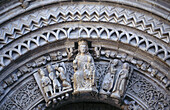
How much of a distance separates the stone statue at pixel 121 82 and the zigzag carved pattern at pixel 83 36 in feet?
1.83

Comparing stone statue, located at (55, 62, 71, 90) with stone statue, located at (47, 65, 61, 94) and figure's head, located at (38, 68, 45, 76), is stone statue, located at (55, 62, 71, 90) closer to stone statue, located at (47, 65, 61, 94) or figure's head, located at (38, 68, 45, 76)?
stone statue, located at (47, 65, 61, 94)

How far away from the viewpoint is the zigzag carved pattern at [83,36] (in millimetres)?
10461

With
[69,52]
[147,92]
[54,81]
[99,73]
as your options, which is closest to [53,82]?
[54,81]

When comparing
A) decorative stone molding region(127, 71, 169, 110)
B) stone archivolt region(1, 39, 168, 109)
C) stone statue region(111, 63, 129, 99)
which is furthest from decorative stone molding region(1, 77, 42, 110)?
decorative stone molding region(127, 71, 169, 110)

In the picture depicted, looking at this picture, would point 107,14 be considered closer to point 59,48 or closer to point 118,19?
point 118,19

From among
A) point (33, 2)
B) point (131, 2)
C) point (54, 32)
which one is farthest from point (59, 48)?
point (131, 2)

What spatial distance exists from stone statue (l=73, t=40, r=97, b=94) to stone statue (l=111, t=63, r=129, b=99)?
1.41 ft

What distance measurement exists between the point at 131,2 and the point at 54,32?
5.74ft

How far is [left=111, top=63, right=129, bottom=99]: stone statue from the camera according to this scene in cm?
1031

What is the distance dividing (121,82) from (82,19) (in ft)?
5.29

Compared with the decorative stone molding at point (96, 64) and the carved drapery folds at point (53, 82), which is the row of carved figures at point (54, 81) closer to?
the carved drapery folds at point (53, 82)

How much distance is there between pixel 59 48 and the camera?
425 inches

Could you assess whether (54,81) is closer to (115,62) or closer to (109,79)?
(109,79)

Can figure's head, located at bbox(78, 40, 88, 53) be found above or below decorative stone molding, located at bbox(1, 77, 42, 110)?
above
